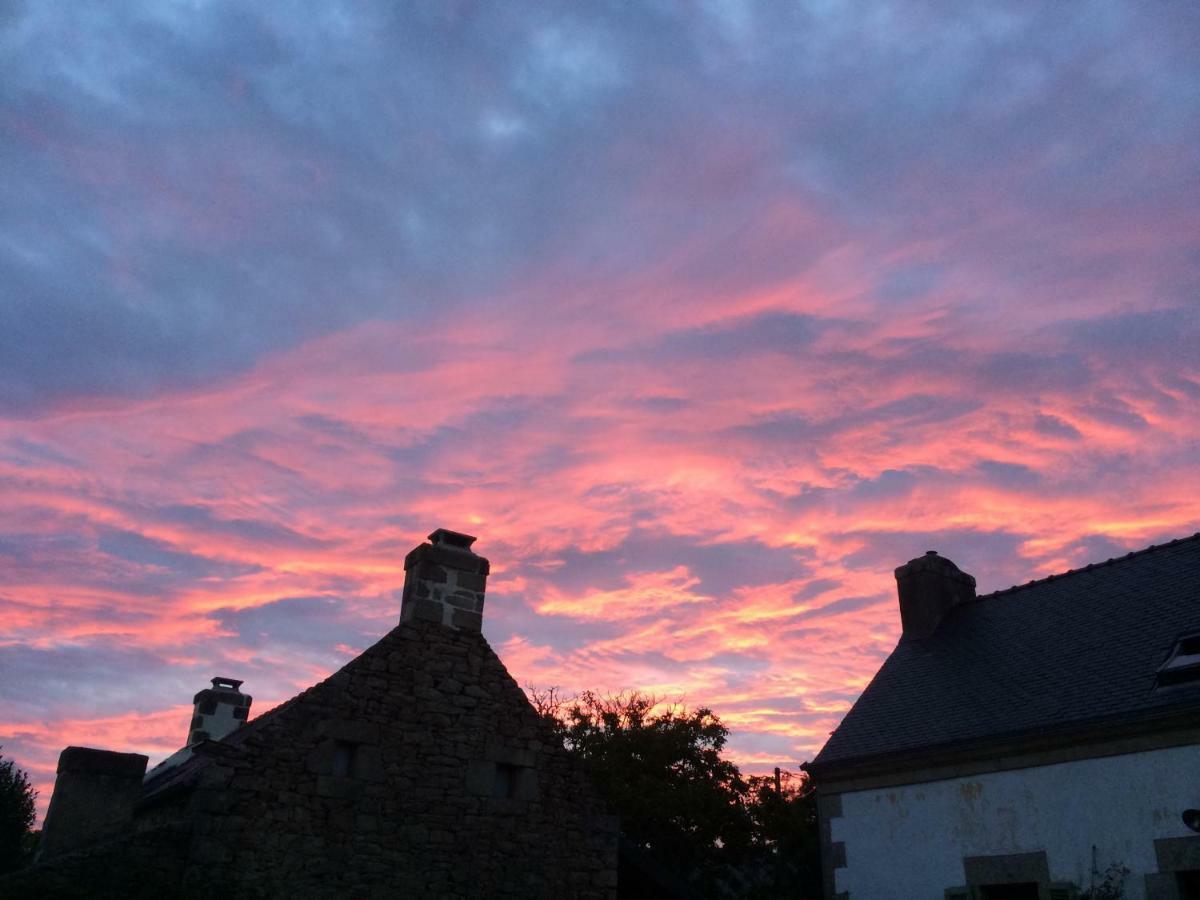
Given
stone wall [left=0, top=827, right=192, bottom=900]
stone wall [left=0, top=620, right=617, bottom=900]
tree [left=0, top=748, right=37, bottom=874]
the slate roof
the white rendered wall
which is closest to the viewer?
stone wall [left=0, top=827, right=192, bottom=900]

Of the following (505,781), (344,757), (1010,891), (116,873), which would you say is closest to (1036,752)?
(1010,891)

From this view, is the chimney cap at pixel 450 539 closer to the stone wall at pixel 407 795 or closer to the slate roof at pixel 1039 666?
the stone wall at pixel 407 795

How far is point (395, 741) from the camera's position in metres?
12.9

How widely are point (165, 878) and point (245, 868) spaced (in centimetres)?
85

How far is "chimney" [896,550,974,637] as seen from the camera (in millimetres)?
21953

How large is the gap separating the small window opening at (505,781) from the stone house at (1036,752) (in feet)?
25.3

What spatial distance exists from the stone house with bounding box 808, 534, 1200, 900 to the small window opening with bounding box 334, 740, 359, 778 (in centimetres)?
1007

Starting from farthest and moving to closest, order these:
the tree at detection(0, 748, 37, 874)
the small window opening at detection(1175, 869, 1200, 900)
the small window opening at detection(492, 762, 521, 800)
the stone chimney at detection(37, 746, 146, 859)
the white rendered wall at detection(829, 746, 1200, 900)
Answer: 1. the tree at detection(0, 748, 37, 874)
2. the white rendered wall at detection(829, 746, 1200, 900)
3. the stone chimney at detection(37, 746, 146, 859)
4. the small window opening at detection(1175, 869, 1200, 900)
5. the small window opening at detection(492, 762, 521, 800)

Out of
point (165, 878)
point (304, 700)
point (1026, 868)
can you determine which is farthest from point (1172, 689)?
point (165, 878)

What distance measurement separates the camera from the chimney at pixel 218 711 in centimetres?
2131

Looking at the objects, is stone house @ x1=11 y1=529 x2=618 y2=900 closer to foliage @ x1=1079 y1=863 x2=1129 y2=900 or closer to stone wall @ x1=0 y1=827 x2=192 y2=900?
stone wall @ x1=0 y1=827 x2=192 y2=900

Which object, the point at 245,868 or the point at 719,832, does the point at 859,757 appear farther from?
the point at 245,868

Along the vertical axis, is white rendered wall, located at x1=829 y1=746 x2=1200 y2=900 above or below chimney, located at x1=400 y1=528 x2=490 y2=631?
below

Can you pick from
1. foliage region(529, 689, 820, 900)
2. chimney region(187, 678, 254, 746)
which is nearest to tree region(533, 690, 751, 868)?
foliage region(529, 689, 820, 900)
